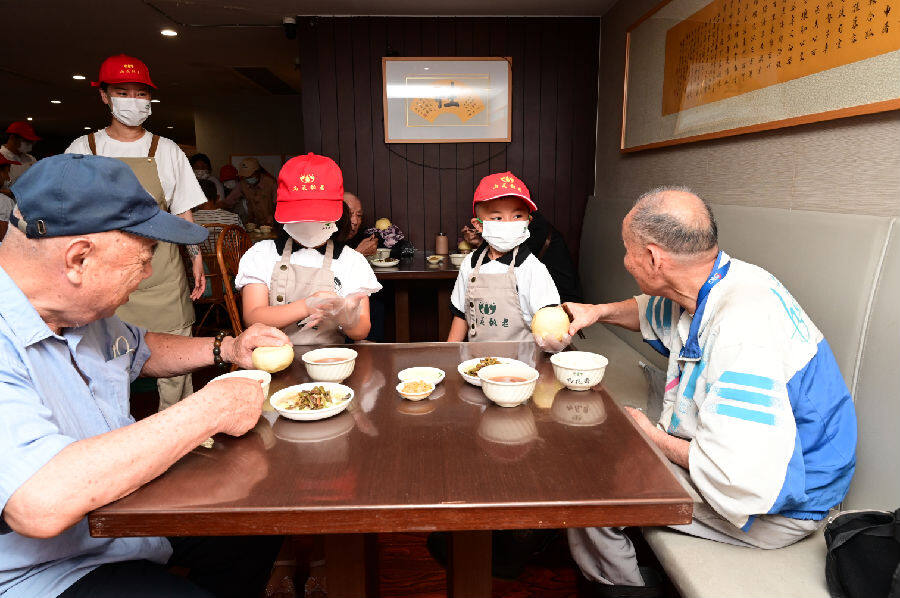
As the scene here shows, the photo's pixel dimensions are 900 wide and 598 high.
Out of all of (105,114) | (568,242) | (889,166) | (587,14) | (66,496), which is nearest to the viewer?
(66,496)

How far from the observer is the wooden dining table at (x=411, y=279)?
3.80 metres

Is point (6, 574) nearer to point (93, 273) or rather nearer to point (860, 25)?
point (93, 273)

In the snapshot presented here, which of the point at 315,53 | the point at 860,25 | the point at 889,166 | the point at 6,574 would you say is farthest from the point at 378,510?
the point at 315,53

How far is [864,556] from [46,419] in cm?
163

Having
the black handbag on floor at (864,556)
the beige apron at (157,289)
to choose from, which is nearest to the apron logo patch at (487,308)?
the black handbag on floor at (864,556)

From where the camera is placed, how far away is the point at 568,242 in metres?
4.89

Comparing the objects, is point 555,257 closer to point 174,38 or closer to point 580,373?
point 580,373

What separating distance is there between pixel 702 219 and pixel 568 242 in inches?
133

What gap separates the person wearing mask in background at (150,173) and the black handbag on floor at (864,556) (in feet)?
9.50

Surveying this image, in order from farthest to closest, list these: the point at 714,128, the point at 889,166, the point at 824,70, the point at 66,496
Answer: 1. the point at 714,128
2. the point at 824,70
3. the point at 889,166
4. the point at 66,496

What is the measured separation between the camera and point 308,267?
→ 7.48 feet

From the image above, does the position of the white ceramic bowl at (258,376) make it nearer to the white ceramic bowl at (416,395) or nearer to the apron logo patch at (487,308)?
the white ceramic bowl at (416,395)

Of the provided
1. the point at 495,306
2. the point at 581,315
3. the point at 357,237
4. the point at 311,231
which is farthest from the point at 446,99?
the point at 581,315

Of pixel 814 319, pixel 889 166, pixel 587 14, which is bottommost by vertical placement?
pixel 814 319
